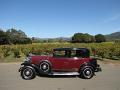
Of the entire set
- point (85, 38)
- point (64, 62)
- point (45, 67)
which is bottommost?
point (45, 67)

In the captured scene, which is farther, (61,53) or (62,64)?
(61,53)

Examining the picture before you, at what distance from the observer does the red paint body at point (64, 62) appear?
11.5m

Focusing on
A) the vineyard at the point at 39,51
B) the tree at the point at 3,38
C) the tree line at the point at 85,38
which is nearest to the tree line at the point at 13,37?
the tree at the point at 3,38

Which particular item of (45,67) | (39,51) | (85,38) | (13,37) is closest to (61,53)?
(45,67)

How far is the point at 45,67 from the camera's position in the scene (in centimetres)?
1143

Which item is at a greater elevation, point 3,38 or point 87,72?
point 3,38

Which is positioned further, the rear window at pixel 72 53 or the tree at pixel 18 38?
the tree at pixel 18 38

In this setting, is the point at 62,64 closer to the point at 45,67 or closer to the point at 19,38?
the point at 45,67

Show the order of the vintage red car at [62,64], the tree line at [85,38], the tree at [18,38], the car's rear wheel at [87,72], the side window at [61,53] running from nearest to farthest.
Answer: the vintage red car at [62,64] < the car's rear wheel at [87,72] < the side window at [61,53] < the tree at [18,38] < the tree line at [85,38]

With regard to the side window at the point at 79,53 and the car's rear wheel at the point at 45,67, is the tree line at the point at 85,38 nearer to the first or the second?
the side window at the point at 79,53

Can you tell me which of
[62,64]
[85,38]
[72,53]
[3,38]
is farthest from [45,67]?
[85,38]

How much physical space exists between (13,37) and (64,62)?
63.0 metres

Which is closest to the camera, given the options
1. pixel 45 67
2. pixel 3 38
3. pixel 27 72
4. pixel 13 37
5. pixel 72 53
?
pixel 27 72

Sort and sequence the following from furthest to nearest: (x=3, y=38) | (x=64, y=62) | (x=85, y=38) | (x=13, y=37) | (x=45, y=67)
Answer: (x=85, y=38) → (x=13, y=37) → (x=3, y=38) → (x=64, y=62) → (x=45, y=67)
